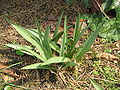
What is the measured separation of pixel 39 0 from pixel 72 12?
15.6 inches

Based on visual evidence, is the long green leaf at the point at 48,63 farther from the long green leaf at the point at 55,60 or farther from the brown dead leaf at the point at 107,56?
the brown dead leaf at the point at 107,56

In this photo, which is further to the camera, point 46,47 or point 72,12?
point 72,12

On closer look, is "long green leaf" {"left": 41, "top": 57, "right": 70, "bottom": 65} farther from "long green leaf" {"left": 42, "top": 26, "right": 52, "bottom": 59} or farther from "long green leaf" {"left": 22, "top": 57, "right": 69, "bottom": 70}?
"long green leaf" {"left": 42, "top": 26, "right": 52, "bottom": 59}

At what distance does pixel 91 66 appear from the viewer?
1938 mm

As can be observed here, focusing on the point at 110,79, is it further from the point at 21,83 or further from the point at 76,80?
the point at 21,83

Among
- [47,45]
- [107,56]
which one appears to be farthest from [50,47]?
[107,56]

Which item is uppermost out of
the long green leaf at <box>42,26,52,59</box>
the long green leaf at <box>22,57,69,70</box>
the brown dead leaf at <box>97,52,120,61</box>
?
the long green leaf at <box>42,26,52,59</box>

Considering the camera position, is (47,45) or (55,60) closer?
(55,60)

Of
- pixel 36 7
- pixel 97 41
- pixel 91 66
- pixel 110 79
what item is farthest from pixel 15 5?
pixel 110 79

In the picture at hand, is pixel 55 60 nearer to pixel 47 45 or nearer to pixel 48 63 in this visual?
pixel 48 63

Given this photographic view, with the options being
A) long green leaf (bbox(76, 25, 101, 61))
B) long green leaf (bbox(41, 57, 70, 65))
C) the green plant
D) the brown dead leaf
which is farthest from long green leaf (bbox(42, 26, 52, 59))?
the brown dead leaf

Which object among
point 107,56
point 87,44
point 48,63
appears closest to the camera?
point 48,63

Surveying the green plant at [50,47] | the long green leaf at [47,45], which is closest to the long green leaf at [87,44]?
the green plant at [50,47]

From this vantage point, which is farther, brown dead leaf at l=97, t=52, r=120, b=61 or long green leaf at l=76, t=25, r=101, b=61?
brown dead leaf at l=97, t=52, r=120, b=61
